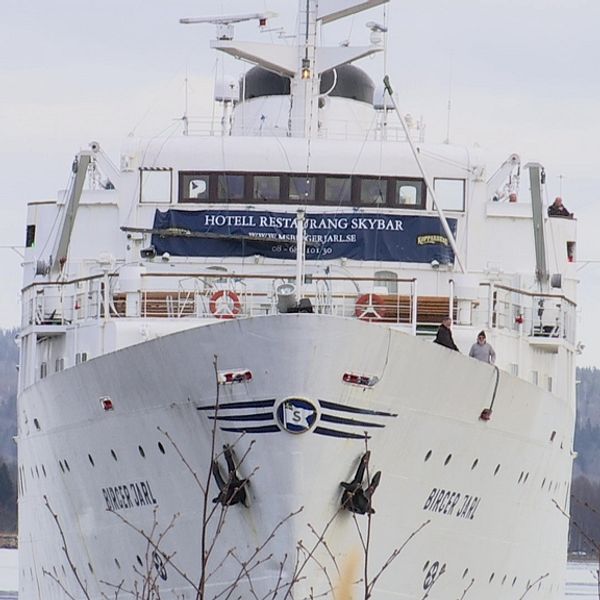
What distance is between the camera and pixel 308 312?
26.4 metres

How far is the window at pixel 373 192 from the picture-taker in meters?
34.2

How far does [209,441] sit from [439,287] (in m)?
8.12

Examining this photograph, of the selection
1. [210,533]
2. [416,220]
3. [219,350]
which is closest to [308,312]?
[219,350]

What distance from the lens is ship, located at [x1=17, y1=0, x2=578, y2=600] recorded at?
25922 millimetres

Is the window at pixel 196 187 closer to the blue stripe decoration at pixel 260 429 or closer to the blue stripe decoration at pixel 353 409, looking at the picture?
the blue stripe decoration at pixel 353 409

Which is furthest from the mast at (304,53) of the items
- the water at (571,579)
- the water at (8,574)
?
the water at (8,574)

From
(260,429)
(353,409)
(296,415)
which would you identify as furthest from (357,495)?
(260,429)

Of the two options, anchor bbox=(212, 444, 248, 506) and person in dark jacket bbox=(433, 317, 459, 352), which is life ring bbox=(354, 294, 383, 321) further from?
anchor bbox=(212, 444, 248, 506)

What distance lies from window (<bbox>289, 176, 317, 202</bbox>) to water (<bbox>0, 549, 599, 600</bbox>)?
33384 millimetres

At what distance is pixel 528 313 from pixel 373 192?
3.53 meters

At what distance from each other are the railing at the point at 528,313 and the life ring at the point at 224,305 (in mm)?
3926

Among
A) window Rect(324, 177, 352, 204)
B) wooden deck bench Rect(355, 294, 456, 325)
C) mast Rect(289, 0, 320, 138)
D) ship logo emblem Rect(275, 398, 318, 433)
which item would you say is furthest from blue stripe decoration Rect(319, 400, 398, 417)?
mast Rect(289, 0, 320, 138)

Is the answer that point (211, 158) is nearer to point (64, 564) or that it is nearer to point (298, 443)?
point (64, 564)

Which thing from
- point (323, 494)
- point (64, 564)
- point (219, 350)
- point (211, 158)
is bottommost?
point (64, 564)
